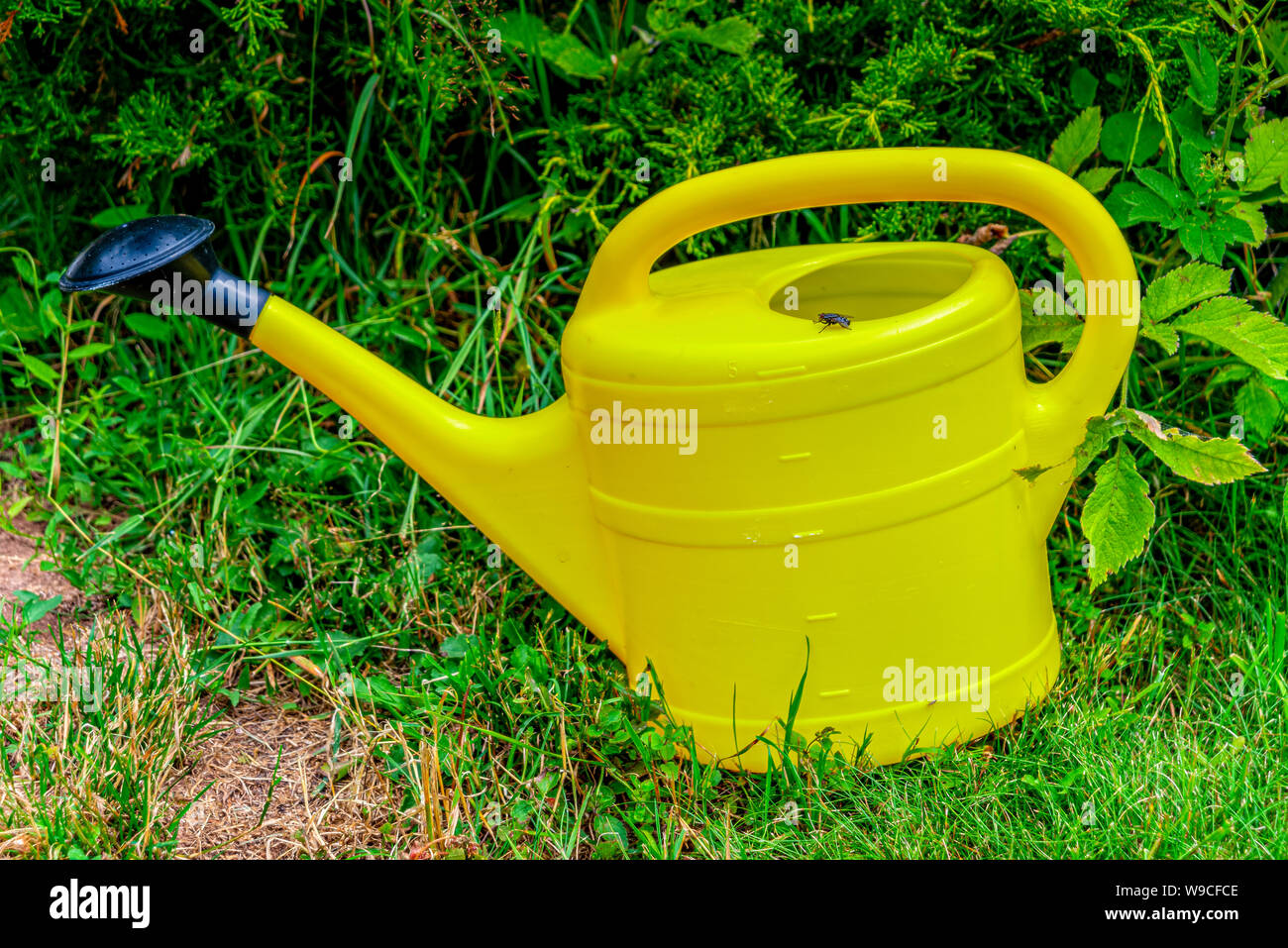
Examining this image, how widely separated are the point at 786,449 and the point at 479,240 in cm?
104

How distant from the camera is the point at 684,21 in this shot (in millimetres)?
1790

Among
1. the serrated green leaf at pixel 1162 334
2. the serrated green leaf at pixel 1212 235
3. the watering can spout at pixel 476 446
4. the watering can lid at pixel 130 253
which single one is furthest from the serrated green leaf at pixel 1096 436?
the watering can lid at pixel 130 253

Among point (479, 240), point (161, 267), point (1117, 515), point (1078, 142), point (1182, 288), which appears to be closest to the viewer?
point (161, 267)

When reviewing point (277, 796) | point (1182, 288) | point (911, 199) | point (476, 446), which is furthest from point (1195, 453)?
point (277, 796)

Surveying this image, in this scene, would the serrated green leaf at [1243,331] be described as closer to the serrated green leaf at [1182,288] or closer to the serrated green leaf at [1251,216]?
the serrated green leaf at [1182,288]

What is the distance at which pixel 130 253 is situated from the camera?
1.26 meters

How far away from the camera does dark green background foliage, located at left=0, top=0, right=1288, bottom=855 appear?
5.19 ft

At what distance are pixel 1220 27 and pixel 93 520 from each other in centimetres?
199

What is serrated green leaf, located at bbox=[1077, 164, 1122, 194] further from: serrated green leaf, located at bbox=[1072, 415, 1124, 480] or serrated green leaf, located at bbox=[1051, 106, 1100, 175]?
serrated green leaf, located at bbox=[1072, 415, 1124, 480]

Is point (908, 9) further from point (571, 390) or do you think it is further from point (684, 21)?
point (571, 390)

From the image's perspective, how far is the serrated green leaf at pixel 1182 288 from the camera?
57.5 inches

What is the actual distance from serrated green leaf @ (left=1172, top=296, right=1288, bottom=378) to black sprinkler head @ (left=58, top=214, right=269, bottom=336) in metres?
1.21

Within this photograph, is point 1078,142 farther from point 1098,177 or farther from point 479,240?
point 479,240

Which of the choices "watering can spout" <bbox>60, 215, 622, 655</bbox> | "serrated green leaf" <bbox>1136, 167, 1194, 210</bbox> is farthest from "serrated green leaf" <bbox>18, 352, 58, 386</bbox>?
"serrated green leaf" <bbox>1136, 167, 1194, 210</bbox>
